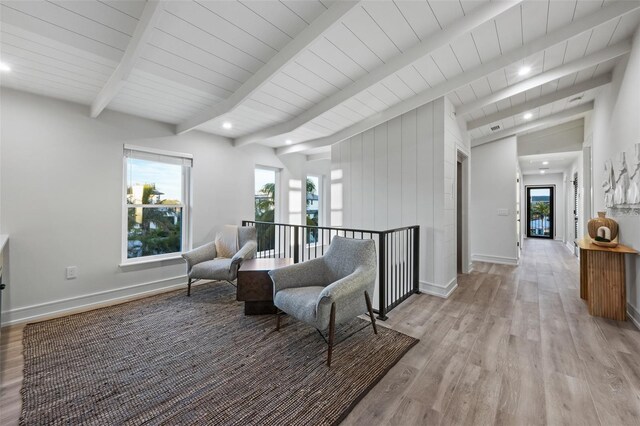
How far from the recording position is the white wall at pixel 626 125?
8.41 feet

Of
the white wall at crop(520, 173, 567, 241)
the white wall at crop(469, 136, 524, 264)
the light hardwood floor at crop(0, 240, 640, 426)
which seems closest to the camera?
the light hardwood floor at crop(0, 240, 640, 426)

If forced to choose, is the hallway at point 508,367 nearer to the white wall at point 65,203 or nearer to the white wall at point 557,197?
the white wall at point 65,203

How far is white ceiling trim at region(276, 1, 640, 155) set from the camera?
2146 mm

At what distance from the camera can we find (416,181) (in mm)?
3682

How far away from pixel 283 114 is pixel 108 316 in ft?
9.93

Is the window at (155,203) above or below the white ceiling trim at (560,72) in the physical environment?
below

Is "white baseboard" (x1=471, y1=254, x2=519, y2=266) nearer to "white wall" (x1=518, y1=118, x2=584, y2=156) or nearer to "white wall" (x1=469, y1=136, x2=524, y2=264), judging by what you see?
"white wall" (x1=469, y1=136, x2=524, y2=264)

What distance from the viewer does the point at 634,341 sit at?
231cm

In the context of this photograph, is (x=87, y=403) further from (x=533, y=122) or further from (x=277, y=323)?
(x=533, y=122)

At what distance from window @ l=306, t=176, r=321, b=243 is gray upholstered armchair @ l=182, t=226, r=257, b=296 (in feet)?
7.26

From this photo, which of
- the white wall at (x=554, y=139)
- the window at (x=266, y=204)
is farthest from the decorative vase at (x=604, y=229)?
the window at (x=266, y=204)

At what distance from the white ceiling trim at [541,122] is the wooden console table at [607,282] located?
2.72m

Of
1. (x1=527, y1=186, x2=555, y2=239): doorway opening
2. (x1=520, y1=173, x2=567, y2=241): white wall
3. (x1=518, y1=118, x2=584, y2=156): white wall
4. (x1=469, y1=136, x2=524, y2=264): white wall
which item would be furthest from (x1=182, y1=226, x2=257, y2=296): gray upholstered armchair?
(x1=527, y1=186, x2=555, y2=239): doorway opening

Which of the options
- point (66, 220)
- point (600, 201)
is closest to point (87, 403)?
point (66, 220)
